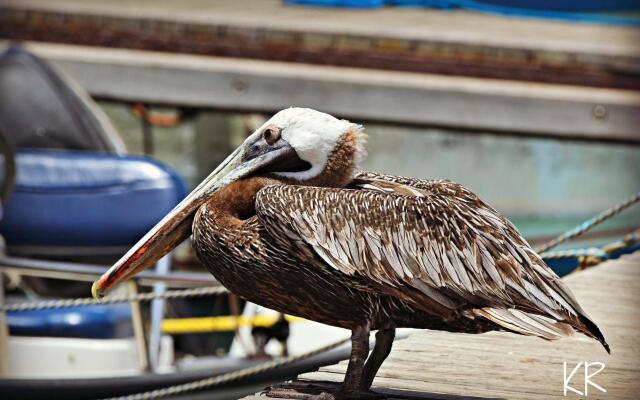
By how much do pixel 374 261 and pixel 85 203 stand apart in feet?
14.5

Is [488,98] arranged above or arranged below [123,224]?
above

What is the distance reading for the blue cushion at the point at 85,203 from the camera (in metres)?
7.29

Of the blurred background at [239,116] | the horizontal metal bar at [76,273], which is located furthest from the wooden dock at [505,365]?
the horizontal metal bar at [76,273]

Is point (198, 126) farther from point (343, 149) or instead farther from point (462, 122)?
point (343, 149)

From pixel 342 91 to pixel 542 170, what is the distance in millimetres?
1921

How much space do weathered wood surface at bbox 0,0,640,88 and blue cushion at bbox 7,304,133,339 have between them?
2987 mm

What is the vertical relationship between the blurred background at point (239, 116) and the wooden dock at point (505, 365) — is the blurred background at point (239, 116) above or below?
above

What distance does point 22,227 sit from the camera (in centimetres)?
731

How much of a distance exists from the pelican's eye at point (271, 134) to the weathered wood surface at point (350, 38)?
6.30 m

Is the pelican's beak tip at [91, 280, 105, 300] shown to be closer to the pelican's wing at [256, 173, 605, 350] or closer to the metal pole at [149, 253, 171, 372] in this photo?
the pelican's wing at [256, 173, 605, 350]

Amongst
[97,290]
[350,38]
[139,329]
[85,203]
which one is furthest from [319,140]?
[350,38]

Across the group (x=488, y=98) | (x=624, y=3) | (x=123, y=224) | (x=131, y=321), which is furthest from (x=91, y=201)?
(x=624, y=3)

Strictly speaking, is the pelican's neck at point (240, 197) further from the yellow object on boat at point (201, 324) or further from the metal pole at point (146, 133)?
the metal pole at point (146, 133)

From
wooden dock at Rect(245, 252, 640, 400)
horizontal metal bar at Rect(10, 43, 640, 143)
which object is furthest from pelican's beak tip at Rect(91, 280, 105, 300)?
horizontal metal bar at Rect(10, 43, 640, 143)
